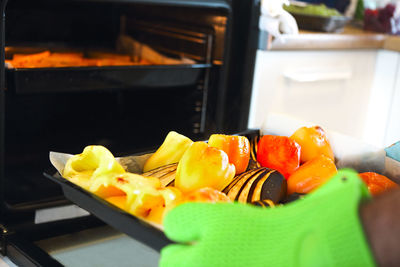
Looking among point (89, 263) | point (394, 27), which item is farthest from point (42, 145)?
point (394, 27)

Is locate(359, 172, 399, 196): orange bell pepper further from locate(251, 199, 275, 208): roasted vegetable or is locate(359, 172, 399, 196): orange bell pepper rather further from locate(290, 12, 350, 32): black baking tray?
locate(290, 12, 350, 32): black baking tray

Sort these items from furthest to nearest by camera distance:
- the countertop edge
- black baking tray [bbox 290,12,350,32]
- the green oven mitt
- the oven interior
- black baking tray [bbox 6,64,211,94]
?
black baking tray [bbox 290,12,350,32]
the countertop edge
the oven interior
black baking tray [bbox 6,64,211,94]
the green oven mitt

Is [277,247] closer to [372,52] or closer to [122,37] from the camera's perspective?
[122,37]

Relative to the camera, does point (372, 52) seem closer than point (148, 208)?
No

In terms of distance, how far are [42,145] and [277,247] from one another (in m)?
1.25

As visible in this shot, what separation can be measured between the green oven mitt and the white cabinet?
1.07 metres

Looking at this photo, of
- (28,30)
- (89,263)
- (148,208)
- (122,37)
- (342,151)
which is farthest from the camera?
(122,37)

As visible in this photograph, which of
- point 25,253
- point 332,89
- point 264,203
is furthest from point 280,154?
point 332,89

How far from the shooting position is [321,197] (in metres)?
0.49

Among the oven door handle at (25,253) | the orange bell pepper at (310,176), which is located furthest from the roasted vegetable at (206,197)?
the oven door handle at (25,253)

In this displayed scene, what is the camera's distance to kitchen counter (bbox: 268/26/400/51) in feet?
5.28

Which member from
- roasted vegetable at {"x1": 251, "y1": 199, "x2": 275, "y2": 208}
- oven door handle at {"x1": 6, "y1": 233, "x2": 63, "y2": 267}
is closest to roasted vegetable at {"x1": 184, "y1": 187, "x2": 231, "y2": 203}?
roasted vegetable at {"x1": 251, "y1": 199, "x2": 275, "y2": 208}

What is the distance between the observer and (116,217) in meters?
0.64

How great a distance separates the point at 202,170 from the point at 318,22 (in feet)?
4.07
